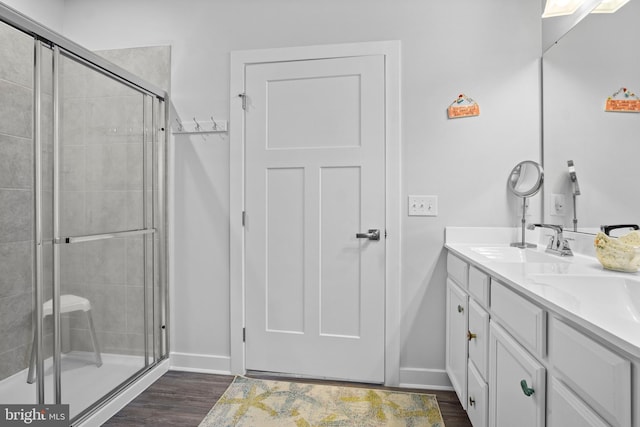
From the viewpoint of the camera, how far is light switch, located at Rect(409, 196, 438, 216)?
2162mm

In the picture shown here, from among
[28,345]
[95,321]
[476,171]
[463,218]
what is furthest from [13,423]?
[476,171]

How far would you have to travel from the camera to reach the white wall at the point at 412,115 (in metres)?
2.11

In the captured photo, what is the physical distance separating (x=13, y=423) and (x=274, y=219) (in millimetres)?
1527

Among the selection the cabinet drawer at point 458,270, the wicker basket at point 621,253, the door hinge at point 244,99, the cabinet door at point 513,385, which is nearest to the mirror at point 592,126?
the wicker basket at point 621,253

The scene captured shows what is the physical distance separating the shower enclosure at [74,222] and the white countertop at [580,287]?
187cm

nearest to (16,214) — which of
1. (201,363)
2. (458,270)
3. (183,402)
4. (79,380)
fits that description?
(79,380)

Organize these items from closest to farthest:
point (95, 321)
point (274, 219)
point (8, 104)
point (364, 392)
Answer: point (8, 104), point (95, 321), point (364, 392), point (274, 219)

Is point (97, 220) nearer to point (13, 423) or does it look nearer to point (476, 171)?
point (13, 423)

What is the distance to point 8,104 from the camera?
1.36m

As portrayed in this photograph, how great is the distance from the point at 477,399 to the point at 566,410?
28.6 inches

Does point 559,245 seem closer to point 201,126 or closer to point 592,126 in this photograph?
point 592,126

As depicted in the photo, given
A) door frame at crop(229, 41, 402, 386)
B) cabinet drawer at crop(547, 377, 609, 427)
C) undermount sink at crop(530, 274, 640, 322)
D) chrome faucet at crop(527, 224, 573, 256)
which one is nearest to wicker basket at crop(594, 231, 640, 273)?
undermount sink at crop(530, 274, 640, 322)

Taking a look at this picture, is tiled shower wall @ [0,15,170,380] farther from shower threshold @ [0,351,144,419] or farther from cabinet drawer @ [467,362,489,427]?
cabinet drawer @ [467,362,489,427]

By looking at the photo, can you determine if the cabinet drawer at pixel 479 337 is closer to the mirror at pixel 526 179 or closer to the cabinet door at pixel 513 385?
the cabinet door at pixel 513 385
